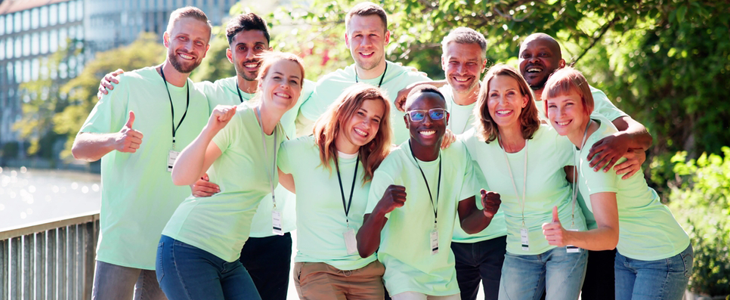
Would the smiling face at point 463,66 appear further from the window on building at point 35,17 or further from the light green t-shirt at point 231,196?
the window on building at point 35,17

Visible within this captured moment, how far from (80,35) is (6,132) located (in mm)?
18795

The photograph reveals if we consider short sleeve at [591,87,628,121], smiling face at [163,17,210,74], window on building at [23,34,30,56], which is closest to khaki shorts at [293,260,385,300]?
→ smiling face at [163,17,210,74]

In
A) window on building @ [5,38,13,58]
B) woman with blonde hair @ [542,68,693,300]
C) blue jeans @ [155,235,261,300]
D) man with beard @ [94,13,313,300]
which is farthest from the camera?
window on building @ [5,38,13,58]

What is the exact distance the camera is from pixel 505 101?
3869 mm

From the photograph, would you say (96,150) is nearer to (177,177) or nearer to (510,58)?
(177,177)

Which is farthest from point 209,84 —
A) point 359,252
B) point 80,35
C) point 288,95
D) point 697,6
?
point 80,35

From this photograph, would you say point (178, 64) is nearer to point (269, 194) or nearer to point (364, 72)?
point (269, 194)

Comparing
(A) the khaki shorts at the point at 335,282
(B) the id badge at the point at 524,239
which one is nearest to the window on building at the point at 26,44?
(A) the khaki shorts at the point at 335,282

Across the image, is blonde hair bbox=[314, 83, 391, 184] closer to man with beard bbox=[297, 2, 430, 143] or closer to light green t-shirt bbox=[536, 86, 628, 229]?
man with beard bbox=[297, 2, 430, 143]

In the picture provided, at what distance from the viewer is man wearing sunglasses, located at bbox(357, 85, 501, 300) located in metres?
3.70

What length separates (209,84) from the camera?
4.79 meters

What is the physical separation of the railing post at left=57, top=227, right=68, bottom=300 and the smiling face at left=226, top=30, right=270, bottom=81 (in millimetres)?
1908

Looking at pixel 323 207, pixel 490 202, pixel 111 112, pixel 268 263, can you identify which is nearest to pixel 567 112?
pixel 490 202

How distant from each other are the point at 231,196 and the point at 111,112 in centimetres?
105
